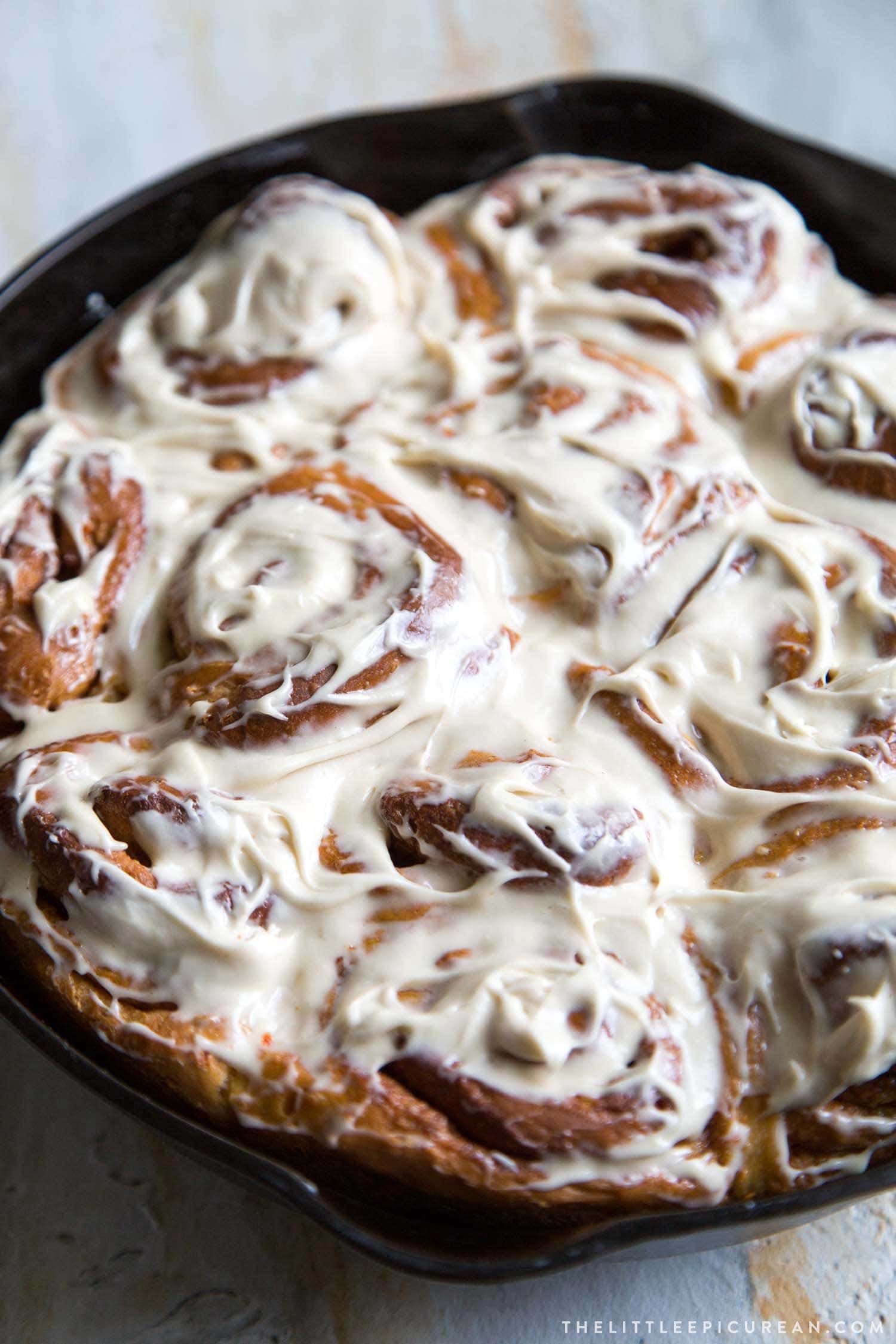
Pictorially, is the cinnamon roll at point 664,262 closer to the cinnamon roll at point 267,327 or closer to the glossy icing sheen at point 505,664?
the glossy icing sheen at point 505,664

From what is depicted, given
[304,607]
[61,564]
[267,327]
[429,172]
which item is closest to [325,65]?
[429,172]

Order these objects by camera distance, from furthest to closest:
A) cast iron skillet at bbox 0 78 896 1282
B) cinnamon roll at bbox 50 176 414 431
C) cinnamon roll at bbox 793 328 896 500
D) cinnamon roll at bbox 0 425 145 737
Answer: cast iron skillet at bbox 0 78 896 1282, cinnamon roll at bbox 50 176 414 431, cinnamon roll at bbox 793 328 896 500, cinnamon roll at bbox 0 425 145 737

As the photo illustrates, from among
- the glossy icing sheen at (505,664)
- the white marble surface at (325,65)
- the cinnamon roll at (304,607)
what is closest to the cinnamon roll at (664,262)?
the glossy icing sheen at (505,664)

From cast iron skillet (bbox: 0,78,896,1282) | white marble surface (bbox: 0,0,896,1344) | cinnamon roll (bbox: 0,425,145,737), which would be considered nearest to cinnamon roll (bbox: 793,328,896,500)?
cast iron skillet (bbox: 0,78,896,1282)

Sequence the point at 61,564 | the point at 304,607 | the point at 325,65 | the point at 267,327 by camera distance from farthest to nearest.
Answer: the point at 325,65, the point at 267,327, the point at 61,564, the point at 304,607

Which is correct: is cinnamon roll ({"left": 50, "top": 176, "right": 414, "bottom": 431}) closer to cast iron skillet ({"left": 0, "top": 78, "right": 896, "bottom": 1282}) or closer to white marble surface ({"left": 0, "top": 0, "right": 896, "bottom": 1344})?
cast iron skillet ({"left": 0, "top": 78, "right": 896, "bottom": 1282})

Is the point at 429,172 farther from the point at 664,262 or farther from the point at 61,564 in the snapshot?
the point at 61,564

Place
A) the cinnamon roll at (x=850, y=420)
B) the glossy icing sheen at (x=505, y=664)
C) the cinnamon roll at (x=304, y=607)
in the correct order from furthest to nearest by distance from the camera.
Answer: the cinnamon roll at (x=850, y=420)
the cinnamon roll at (x=304, y=607)
the glossy icing sheen at (x=505, y=664)

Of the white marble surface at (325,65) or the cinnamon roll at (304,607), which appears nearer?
the cinnamon roll at (304,607)

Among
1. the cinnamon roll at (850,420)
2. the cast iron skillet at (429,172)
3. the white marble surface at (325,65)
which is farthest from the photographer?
the white marble surface at (325,65)
